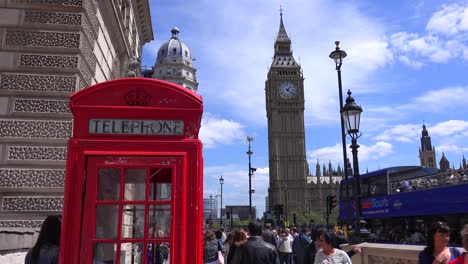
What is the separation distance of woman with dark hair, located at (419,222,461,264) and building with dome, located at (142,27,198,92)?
7457cm

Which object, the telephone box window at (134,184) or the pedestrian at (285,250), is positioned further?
the pedestrian at (285,250)

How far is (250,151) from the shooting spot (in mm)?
35250

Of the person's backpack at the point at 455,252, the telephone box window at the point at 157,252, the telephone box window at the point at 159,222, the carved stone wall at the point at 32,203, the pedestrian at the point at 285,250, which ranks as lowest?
the pedestrian at the point at 285,250

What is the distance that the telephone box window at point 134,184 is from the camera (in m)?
3.38

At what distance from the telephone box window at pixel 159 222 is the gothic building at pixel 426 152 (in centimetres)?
13011

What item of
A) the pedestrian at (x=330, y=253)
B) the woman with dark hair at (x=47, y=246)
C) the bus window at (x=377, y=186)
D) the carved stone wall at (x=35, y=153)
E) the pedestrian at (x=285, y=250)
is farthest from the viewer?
the bus window at (x=377, y=186)

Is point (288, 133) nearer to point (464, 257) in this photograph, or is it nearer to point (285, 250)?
point (285, 250)

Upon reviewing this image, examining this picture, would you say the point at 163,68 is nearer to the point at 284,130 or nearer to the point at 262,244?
the point at 284,130

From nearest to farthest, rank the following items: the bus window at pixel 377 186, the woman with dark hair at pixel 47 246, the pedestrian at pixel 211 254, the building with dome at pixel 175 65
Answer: the woman with dark hair at pixel 47 246 → the pedestrian at pixel 211 254 → the bus window at pixel 377 186 → the building with dome at pixel 175 65

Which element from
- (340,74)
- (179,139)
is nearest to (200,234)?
(179,139)

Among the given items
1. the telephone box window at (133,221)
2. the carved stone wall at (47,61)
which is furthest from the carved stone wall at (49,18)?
the telephone box window at (133,221)

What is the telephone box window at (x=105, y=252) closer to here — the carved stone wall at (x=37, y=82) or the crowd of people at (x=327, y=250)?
the crowd of people at (x=327, y=250)

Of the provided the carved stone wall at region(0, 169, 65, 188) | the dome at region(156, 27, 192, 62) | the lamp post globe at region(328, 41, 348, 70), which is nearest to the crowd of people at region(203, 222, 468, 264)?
the carved stone wall at region(0, 169, 65, 188)

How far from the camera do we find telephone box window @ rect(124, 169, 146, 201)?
11.1 feet
